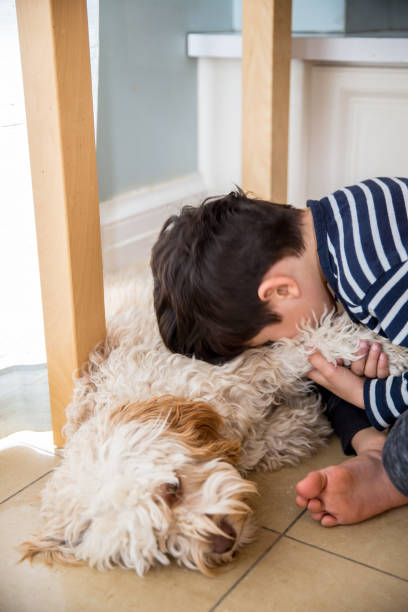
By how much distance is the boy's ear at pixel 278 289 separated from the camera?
1008 millimetres

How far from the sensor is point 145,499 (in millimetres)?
764

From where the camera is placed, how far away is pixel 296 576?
0.80 metres

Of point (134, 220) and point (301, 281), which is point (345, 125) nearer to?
point (134, 220)

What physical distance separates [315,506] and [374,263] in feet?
1.14

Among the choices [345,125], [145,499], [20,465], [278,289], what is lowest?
[20,465]

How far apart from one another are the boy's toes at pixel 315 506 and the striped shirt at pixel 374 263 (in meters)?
0.16

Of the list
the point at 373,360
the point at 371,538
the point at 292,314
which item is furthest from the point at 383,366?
the point at 371,538

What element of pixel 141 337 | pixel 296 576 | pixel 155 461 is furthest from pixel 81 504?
pixel 141 337

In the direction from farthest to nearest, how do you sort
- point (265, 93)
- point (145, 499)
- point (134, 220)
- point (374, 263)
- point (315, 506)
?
point (134, 220) → point (265, 93) → point (374, 263) → point (315, 506) → point (145, 499)

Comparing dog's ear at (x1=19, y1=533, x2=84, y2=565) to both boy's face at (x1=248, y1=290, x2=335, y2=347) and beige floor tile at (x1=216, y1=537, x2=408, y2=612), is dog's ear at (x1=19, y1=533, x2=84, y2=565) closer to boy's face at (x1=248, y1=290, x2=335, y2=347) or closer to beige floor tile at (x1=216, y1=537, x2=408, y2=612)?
beige floor tile at (x1=216, y1=537, x2=408, y2=612)

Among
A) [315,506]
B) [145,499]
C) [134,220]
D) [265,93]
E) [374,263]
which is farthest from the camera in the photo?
[134,220]

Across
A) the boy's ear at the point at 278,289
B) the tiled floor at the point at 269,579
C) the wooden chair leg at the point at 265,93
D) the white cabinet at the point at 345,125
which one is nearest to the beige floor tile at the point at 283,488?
the tiled floor at the point at 269,579

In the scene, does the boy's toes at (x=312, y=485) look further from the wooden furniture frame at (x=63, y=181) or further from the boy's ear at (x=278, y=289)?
the wooden furniture frame at (x=63, y=181)

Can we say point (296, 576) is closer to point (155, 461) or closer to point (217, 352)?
point (155, 461)
